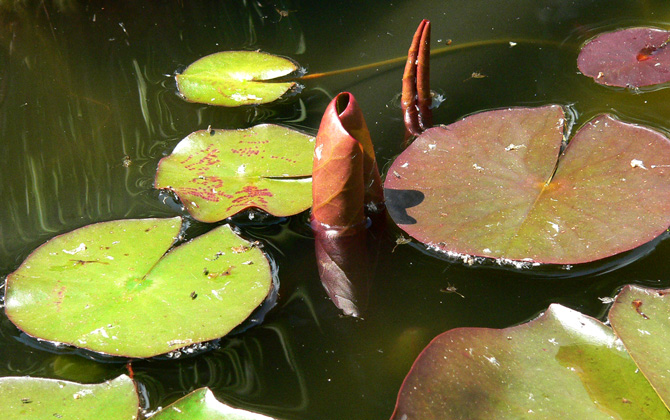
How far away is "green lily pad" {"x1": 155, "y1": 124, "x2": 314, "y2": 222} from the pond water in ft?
0.19

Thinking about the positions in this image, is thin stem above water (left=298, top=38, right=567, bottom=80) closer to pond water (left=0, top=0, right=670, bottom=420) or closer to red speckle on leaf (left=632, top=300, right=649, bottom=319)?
pond water (left=0, top=0, right=670, bottom=420)

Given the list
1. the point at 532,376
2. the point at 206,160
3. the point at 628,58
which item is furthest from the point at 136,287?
the point at 628,58

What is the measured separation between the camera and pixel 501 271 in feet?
4.57

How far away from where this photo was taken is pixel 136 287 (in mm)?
1373

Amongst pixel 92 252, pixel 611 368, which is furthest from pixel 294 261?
pixel 611 368

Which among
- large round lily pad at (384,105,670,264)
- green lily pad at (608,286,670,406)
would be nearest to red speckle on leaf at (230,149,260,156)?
large round lily pad at (384,105,670,264)

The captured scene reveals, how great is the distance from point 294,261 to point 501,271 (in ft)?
1.67

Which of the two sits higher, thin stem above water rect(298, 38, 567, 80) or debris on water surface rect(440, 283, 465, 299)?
thin stem above water rect(298, 38, 567, 80)

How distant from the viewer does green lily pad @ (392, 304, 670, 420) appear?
103 centimetres

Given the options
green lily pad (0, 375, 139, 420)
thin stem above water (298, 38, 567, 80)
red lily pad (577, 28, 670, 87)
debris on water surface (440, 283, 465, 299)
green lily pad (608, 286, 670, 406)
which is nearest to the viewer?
green lily pad (608, 286, 670, 406)

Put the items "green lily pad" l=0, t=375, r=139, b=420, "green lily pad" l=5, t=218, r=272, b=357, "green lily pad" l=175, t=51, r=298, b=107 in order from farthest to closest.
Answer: "green lily pad" l=175, t=51, r=298, b=107
"green lily pad" l=5, t=218, r=272, b=357
"green lily pad" l=0, t=375, r=139, b=420

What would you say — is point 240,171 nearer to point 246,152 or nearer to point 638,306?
point 246,152

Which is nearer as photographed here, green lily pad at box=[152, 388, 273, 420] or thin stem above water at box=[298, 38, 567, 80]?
green lily pad at box=[152, 388, 273, 420]

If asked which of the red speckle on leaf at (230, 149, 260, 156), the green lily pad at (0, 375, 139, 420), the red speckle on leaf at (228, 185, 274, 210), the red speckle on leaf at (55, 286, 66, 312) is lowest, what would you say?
the green lily pad at (0, 375, 139, 420)
